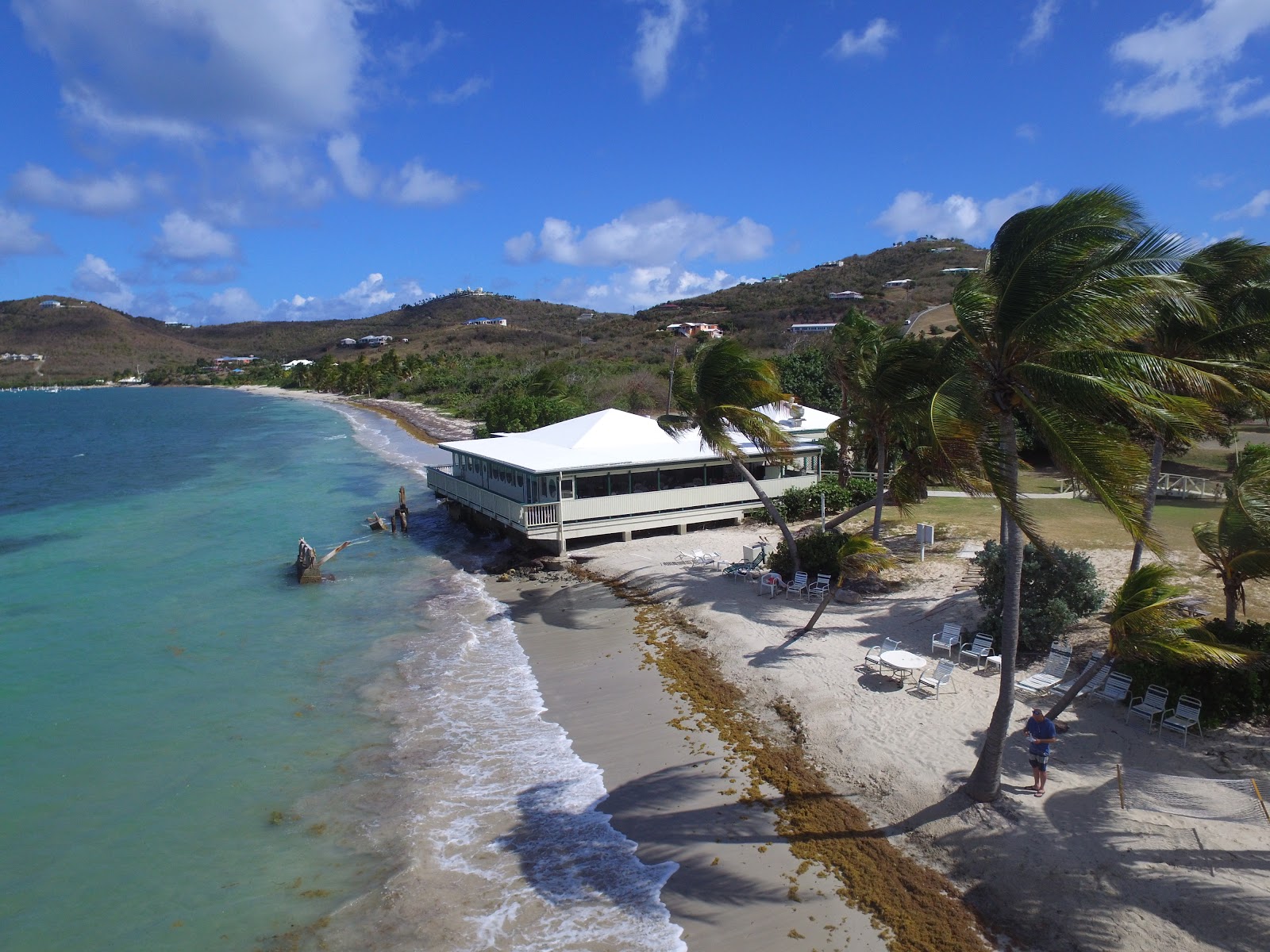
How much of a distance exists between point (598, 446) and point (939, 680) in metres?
12.7

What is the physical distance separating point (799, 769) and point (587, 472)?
11.8 meters

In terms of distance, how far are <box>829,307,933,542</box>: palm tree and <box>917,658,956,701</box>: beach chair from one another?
12.3 ft

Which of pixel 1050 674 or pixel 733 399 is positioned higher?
pixel 733 399

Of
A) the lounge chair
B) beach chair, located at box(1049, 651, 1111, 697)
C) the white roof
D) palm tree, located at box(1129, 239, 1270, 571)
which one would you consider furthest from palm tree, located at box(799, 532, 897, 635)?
the white roof

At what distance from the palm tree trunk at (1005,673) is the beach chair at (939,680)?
263 centimetres

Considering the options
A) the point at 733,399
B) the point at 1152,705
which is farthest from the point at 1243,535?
the point at 733,399

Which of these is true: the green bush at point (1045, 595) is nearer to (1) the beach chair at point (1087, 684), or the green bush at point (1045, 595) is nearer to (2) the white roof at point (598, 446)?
(1) the beach chair at point (1087, 684)

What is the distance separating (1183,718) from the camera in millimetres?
9820

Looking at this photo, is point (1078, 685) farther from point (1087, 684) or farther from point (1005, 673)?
point (1087, 684)

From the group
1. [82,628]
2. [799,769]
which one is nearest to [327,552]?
[82,628]

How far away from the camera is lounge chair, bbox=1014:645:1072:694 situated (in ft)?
36.3

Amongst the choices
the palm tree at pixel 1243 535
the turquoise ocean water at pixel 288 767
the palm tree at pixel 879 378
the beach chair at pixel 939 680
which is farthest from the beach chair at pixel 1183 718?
the turquoise ocean water at pixel 288 767

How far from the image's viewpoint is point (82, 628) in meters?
18.7

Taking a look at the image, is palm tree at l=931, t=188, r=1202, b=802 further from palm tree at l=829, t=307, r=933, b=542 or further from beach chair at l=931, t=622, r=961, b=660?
beach chair at l=931, t=622, r=961, b=660
